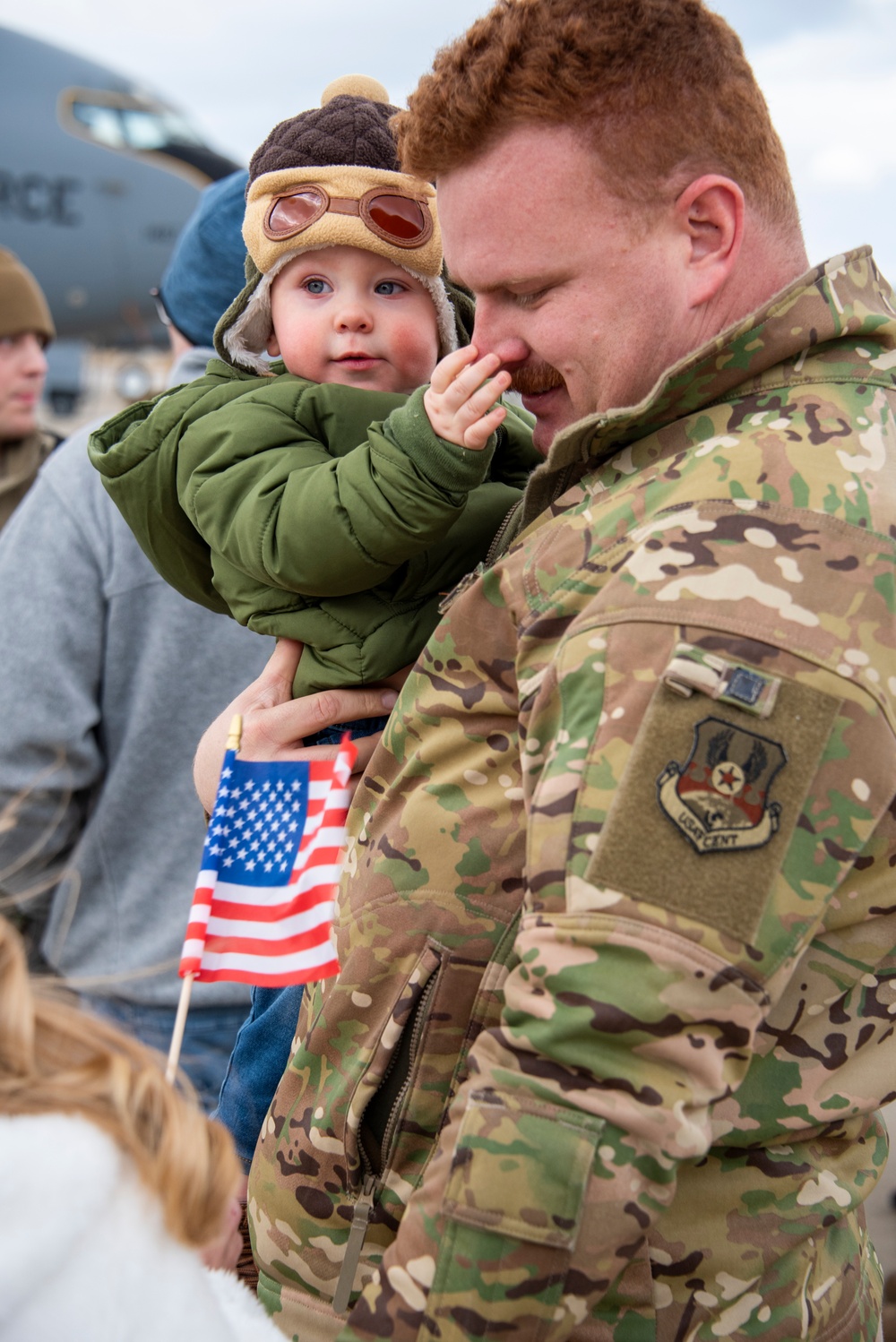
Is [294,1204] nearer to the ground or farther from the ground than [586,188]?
nearer to the ground

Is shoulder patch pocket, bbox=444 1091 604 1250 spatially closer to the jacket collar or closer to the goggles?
the jacket collar

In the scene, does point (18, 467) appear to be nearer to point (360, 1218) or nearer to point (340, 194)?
point (340, 194)

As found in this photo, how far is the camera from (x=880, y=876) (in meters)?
1.49

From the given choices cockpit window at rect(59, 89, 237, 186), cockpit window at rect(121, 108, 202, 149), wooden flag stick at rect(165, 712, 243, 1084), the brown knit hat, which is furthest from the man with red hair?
cockpit window at rect(121, 108, 202, 149)

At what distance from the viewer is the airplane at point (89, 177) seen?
55.5 feet

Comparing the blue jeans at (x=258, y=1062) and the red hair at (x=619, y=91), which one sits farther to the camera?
the blue jeans at (x=258, y=1062)

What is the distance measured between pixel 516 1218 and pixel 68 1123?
1.63 ft

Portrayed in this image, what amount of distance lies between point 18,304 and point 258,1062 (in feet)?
14.4

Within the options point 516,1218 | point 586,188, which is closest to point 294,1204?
point 516,1218

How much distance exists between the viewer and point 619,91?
1621mm

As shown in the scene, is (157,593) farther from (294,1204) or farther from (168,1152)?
(168,1152)

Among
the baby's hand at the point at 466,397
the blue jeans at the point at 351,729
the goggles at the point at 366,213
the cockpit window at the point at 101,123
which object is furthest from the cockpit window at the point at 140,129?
the baby's hand at the point at 466,397

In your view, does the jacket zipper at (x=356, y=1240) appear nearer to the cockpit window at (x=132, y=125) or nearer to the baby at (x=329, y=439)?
the baby at (x=329, y=439)

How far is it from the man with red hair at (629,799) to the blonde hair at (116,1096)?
0.30m
